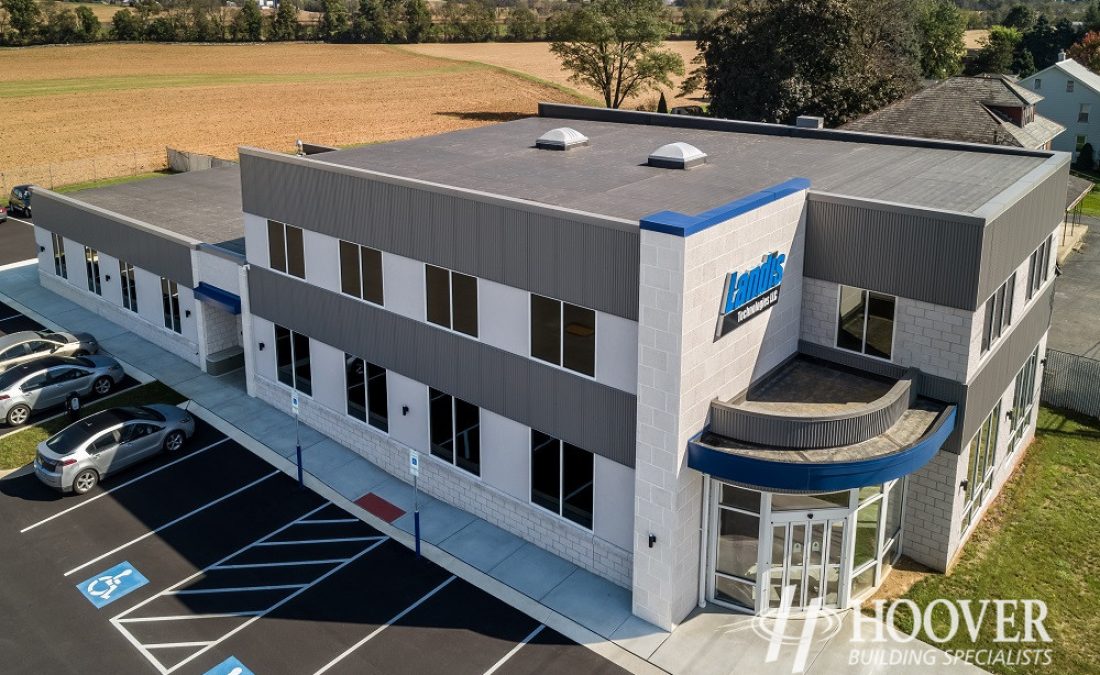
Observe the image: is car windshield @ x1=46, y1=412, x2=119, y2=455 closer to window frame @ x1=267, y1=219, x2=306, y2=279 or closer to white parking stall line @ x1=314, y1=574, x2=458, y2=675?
window frame @ x1=267, y1=219, x2=306, y2=279

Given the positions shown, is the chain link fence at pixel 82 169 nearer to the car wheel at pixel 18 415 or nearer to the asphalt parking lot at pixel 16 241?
the asphalt parking lot at pixel 16 241

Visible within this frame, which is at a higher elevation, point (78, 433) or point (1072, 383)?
point (78, 433)

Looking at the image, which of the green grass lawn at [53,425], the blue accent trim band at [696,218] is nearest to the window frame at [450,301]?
the blue accent trim band at [696,218]

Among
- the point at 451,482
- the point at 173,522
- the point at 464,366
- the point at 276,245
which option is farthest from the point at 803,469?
the point at 276,245

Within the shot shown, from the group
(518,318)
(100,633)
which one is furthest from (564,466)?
(100,633)

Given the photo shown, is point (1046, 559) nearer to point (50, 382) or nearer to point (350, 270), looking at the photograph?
point (350, 270)

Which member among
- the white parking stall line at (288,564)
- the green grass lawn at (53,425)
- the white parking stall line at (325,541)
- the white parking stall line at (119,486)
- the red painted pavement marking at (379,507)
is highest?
the green grass lawn at (53,425)

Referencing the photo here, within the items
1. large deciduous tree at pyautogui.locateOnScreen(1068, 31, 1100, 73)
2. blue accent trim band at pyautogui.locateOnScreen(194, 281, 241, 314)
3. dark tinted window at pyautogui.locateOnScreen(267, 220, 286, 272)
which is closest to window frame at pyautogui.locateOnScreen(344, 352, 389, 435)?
dark tinted window at pyautogui.locateOnScreen(267, 220, 286, 272)
